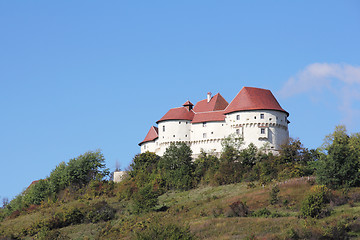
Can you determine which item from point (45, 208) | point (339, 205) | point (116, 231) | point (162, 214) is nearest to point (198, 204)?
point (162, 214)

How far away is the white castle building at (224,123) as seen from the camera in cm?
8075

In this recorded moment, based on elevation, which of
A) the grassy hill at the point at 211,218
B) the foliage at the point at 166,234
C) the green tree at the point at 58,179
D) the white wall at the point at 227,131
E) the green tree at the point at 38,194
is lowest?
the foliage at the point at 166,234

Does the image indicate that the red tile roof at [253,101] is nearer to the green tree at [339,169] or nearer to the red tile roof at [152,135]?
the red tile roof at [152,135]

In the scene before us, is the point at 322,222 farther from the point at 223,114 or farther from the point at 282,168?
the point at 223,114

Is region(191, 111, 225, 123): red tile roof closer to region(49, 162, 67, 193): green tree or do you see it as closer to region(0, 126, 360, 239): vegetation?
region(0, 126, 360, 239): vegetation

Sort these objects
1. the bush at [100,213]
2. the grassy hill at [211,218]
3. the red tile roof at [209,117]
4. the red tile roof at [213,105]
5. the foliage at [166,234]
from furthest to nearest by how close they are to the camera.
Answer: the red tile roof at [213,105]
the red tile roof at [209,117]
the bush at [100,213]
the grassy hill at [211,218]
the foliage at [166,234]

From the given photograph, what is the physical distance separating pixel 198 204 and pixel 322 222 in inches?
743

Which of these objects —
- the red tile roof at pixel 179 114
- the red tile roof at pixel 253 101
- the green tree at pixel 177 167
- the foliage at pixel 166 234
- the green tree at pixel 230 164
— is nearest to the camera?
the foliage at pixel 166 234

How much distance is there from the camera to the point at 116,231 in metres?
58.4

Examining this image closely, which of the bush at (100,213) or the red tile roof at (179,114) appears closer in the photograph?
the bush at (100,213)

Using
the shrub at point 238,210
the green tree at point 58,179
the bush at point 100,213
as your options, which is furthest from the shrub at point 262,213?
the green tree at point 58,179

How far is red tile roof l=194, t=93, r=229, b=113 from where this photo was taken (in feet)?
285

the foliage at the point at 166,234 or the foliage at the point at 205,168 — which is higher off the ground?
the foliage at the point at 205,168

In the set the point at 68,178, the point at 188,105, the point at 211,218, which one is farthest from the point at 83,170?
the point at 211,218
